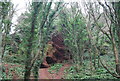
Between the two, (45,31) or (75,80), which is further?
(75,80)

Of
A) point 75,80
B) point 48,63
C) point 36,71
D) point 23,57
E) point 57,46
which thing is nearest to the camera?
point 23,57

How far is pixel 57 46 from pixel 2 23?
10.2 metres

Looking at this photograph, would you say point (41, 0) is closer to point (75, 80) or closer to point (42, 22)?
point (42, 22)

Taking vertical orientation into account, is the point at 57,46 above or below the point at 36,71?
above

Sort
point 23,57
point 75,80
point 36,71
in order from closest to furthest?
point 23,57, point 36,71, point 75,80

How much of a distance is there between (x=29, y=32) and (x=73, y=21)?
21.7 feet

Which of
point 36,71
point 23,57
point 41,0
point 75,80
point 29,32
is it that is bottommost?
point 75,80

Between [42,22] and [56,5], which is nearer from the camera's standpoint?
[42,22]

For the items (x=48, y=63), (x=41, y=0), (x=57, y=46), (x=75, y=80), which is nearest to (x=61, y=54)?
(x=57, y=46)

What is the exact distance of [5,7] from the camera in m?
7.22

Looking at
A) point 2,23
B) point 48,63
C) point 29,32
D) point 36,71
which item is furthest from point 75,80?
point 48,63

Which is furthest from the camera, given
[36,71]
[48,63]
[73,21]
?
[48,63]

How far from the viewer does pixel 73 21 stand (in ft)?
39.1

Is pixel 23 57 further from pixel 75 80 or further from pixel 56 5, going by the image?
pixel 75 80
